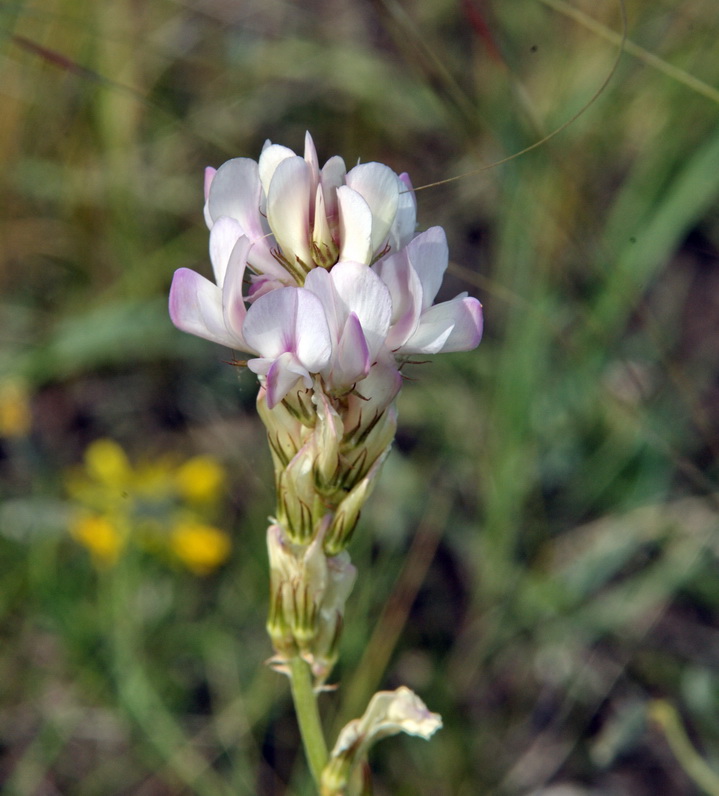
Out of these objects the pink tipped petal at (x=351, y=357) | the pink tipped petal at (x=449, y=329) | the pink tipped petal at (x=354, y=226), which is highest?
the pink tipped petal at (x=354, y=226)

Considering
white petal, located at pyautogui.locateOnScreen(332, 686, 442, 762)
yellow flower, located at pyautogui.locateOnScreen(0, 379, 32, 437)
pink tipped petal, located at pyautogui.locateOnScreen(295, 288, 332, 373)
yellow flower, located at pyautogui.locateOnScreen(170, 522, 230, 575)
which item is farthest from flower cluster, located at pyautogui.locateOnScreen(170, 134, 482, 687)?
yellow flower, located at pyautogui.locateOnScreen(0, 379, 32, 437)

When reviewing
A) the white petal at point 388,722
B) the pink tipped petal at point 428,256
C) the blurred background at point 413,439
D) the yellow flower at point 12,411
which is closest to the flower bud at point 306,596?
the white petal at point 388,722

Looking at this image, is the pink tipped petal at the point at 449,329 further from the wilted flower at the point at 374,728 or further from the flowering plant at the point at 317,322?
the wilted flower at the point at 374,728

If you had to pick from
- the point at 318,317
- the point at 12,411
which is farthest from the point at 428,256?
the point at 12,411

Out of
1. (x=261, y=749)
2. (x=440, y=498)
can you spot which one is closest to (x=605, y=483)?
(x=440, y=498)

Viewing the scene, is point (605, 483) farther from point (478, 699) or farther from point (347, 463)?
point (347, 463)

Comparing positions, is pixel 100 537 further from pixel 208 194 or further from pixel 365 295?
pixel 365 295

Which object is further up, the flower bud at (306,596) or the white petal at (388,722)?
the flower bud at (306,596)
